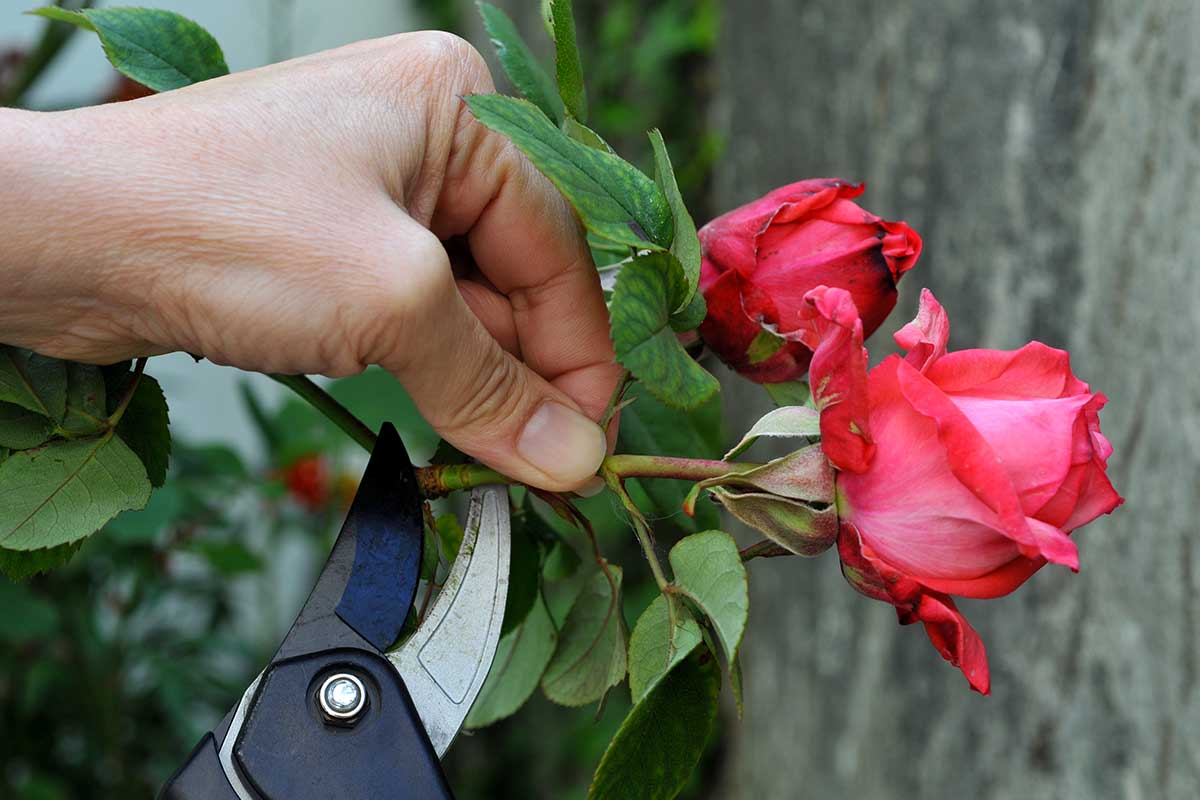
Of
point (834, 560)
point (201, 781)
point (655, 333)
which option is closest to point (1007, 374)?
point (655, 333)

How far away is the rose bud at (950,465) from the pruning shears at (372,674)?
0.58ft

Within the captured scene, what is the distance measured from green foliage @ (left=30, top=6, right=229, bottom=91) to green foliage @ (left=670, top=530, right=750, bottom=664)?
14.1 inches

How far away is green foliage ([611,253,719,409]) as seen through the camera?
1.44ft

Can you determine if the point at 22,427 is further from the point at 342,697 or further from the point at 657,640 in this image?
the point at 657,640

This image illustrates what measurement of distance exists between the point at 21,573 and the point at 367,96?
0.28m

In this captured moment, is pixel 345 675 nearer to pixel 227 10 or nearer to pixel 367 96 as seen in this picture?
pixel 367 96

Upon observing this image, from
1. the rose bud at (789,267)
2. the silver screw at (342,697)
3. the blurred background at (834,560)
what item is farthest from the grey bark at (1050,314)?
the silver screw at (342,697)

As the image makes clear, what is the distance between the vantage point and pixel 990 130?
39.9 inches

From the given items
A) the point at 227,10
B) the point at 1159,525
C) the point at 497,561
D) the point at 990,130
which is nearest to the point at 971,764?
the point at 1159,525

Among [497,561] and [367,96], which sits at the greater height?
[367,96]

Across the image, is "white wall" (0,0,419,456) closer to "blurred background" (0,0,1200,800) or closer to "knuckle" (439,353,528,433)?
"blurred background" (0,0,1200,800)

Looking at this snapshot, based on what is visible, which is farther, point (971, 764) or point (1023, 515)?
point (971, 764)

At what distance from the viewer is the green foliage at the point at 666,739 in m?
0.43

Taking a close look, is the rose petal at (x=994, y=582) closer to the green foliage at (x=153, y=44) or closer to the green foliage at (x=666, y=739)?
the green foliage at (x=666, y=739)
